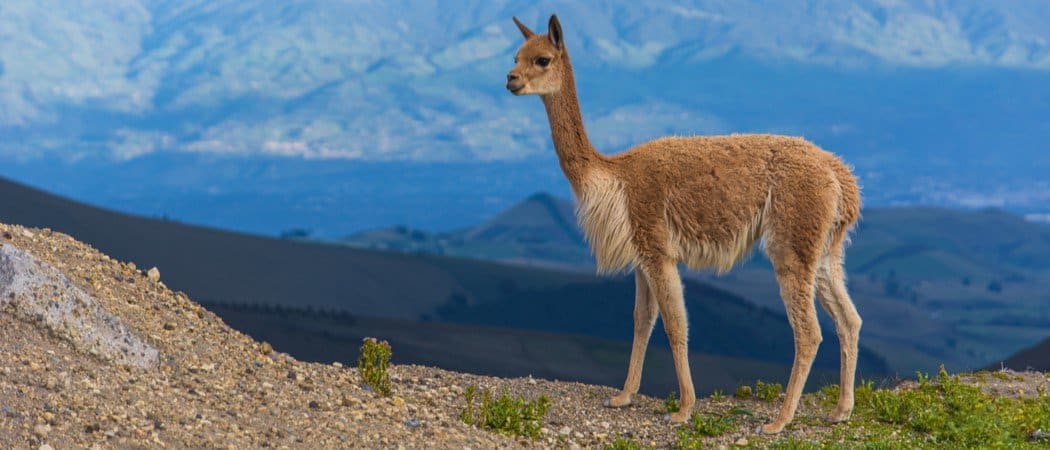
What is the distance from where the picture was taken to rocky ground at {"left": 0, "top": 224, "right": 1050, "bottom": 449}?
1238 cm

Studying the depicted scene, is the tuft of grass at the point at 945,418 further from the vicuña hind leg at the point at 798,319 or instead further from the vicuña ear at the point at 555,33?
the vicuña ear at the point at 555,33

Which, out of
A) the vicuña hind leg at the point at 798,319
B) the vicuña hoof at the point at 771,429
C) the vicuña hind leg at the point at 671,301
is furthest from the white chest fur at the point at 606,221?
the vicuña hoof at the point at 771,429

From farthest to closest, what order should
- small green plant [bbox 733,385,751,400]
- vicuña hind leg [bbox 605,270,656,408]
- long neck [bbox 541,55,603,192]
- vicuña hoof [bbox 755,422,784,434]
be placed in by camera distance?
small green plant [bbox 733,385,751,400]
vicuña hind leg [bbox 605,270,656,408]
long neck [bbox 541,55,603,192]
vicuña hoof [bbox 755,422,784,434]

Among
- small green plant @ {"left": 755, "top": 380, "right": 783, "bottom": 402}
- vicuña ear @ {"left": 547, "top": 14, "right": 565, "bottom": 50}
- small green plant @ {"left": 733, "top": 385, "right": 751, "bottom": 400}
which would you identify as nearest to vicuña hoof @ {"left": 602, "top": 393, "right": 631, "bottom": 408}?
small green plant @ {"left": 733, "top": 385, "right": 751, "bottom": 400}

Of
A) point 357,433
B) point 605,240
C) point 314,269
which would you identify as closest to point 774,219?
point 605,240

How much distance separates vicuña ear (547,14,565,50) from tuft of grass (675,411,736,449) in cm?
497

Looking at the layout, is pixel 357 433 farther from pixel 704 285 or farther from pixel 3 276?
pixel 704 285

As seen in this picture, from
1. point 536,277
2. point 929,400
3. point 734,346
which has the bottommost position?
point 929,400

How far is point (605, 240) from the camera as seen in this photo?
50.8ft

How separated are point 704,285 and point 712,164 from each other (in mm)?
68099

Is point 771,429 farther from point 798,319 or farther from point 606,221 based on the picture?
point 606,221

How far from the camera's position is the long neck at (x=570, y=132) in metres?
15.7

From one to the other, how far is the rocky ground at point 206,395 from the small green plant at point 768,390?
17 cm

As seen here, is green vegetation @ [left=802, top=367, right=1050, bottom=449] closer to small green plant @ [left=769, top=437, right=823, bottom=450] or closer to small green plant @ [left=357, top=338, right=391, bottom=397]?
small green plant @ [left=769, top=437, right=823, bottom=450]
